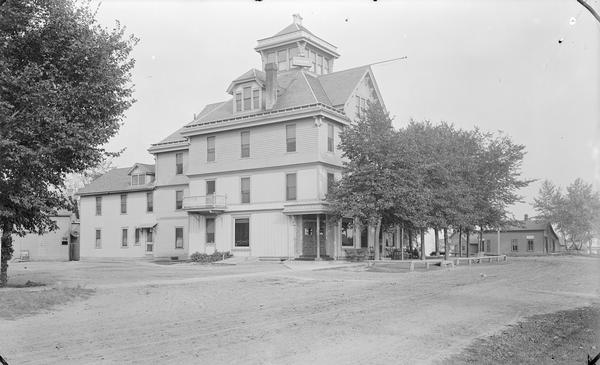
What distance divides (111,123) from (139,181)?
28.7 meters

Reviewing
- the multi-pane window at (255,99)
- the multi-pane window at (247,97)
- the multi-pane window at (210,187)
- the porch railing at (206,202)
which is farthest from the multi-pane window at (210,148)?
the multi-pane window at (255,99)

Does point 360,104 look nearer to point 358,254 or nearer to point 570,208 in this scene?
point 358,254

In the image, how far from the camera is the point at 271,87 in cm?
3569

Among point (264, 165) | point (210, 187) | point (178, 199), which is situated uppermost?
point (264, 165)

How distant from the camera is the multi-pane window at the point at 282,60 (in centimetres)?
4244

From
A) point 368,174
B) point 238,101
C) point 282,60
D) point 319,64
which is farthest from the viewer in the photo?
point 319,64

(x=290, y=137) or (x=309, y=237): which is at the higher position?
(x=290, y=137)

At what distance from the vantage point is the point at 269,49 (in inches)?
1698

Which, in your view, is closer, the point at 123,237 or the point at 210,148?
the point at 210,148

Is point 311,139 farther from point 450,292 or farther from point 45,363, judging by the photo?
point 45,363

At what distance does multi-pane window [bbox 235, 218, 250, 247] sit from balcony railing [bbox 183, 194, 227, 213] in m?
1.49

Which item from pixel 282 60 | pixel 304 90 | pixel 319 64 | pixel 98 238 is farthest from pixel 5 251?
pixel 319 64

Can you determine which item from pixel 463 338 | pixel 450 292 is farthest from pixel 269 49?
pixel 463 338

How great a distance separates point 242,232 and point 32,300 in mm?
22941
